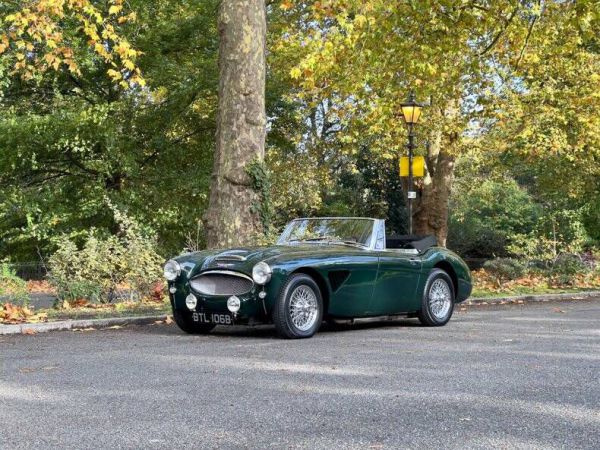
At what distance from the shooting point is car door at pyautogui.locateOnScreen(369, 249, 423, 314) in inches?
400

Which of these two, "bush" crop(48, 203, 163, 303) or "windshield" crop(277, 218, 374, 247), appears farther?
"bush" crop(48, 203, 163, 303)

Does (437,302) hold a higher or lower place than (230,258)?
lower

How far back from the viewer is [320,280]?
31.0ft

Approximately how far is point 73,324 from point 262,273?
3279 millimetres

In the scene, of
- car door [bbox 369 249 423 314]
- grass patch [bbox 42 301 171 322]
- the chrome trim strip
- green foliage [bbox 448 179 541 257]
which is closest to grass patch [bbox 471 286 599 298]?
car door [bbox 369 249 423 314]

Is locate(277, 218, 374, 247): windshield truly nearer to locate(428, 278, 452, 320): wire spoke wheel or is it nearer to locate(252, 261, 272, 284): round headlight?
locate(428, 278, 452, 320): wire spoke wheel

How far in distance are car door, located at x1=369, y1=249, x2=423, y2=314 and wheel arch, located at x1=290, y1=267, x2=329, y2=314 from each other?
71cm

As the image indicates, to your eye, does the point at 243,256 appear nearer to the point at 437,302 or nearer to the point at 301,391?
the point at 437,302

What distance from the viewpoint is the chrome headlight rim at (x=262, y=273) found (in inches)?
351

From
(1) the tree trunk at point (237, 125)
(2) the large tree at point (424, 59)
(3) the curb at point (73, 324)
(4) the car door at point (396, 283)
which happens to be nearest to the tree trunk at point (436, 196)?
(2) the large tree at point (424, 59)

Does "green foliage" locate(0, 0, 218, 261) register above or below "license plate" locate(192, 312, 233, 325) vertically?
above

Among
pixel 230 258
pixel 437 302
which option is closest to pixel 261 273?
pixel 230 258

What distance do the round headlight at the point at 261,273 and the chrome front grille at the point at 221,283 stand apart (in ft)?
0.43

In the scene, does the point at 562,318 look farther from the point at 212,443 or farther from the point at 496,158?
the point at 496,158
